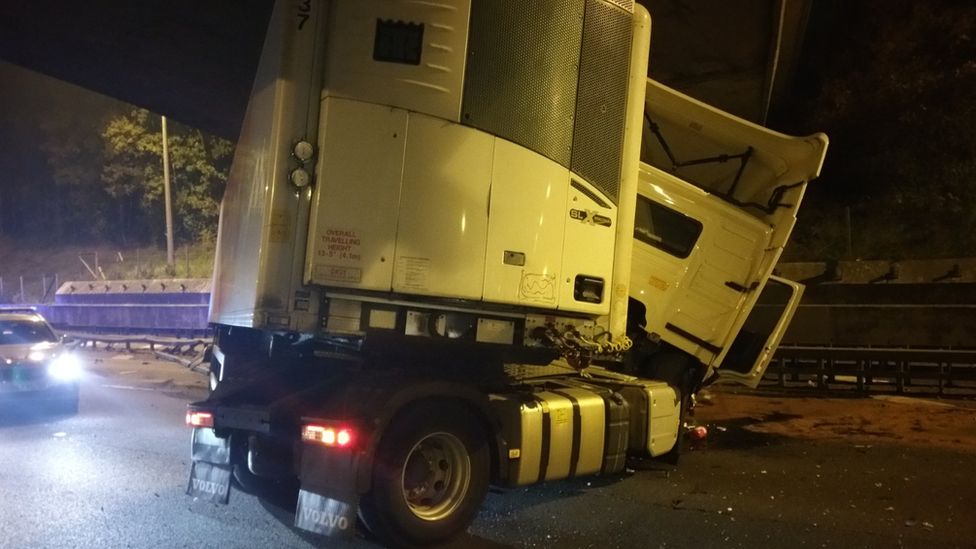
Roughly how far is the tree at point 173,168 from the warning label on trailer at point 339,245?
1109 inches

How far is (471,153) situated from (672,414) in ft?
11.7


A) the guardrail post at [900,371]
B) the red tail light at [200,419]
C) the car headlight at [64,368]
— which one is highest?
the guardrail post at [900,371]

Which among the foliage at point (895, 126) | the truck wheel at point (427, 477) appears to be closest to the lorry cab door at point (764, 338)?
the truck wheel at point (427, 477)

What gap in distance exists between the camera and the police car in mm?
8859

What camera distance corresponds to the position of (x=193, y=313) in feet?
61.0

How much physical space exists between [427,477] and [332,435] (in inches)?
31.4

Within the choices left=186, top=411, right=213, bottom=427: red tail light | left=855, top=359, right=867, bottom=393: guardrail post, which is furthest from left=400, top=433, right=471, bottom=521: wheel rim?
left=855, top=359, right=867, bottom=393: guardrail post

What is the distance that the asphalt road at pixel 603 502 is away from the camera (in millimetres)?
4898

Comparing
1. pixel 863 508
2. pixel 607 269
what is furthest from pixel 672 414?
pixel 607 269

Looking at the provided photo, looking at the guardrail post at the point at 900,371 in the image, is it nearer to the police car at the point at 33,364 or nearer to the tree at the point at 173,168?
the police car at the point at 33,364

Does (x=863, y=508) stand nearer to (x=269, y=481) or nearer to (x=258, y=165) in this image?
(x=269, y=481)

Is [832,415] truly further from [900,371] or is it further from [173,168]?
[173,168]

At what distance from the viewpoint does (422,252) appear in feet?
14.6

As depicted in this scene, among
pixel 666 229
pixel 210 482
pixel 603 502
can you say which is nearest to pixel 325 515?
pixel 210 482
